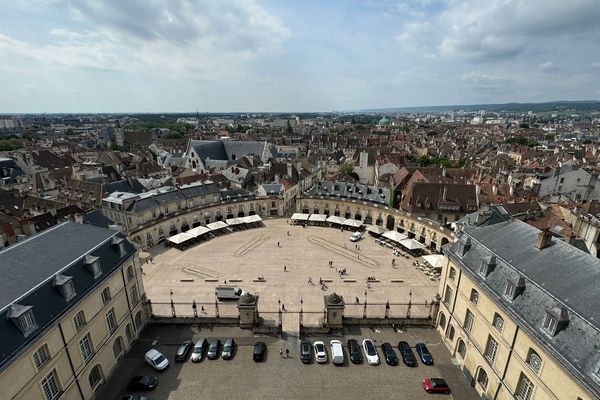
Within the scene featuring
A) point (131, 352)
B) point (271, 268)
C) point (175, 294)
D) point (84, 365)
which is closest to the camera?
point (84, 365)

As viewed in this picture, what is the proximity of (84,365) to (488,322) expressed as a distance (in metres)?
33.0

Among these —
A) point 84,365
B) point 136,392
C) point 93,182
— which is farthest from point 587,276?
point 93,182

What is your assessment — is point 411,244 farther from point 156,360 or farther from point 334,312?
point 156,360

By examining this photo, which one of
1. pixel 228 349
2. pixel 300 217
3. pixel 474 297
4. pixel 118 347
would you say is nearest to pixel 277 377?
pixel 228 349

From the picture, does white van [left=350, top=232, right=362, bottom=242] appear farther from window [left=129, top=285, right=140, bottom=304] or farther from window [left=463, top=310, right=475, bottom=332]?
window [left=129, top=285, right=140, bottom=304]

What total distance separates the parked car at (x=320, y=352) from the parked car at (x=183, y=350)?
12497mm

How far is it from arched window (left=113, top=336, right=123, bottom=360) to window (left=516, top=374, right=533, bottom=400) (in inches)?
1330

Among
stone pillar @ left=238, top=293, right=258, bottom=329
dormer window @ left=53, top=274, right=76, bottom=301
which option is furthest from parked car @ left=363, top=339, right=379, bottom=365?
dormer window @ left=53, top=274, right=76, bottom=301

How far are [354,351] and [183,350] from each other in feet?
54.0

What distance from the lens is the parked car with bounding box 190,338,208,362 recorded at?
29.6m

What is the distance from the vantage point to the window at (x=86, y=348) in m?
25.0

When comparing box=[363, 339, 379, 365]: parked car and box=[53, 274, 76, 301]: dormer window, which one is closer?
box=[53, 274, 76, 301]: dormer window

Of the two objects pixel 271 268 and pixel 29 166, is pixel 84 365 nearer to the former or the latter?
pixel 271 268

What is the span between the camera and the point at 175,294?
134ft
